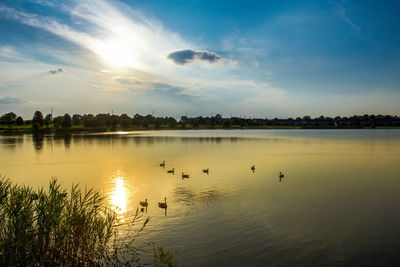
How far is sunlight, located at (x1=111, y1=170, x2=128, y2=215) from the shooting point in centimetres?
2005

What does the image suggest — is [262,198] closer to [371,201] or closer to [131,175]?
[371,201]

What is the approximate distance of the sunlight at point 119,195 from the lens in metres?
20.1

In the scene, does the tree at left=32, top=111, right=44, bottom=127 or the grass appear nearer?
the grass

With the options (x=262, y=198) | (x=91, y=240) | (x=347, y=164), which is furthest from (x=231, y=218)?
(x=347, y=164)

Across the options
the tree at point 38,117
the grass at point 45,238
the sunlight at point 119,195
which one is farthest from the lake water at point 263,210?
the tree at point 38,117

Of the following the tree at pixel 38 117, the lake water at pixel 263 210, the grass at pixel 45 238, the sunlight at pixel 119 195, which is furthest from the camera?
the tree at pixel 38 117

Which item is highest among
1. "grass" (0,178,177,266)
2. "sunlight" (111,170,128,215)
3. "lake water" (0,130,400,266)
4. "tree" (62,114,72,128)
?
"tree" (62,114,72,128)

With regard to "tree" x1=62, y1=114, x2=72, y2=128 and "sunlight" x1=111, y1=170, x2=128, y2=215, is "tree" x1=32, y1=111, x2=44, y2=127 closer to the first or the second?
"tree" x1=62, y1=114, x2=72, y2=128

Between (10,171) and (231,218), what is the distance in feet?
111

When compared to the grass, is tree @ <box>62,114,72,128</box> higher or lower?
higher

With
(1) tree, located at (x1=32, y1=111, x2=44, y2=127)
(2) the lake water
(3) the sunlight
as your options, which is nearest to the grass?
(2) the lake water

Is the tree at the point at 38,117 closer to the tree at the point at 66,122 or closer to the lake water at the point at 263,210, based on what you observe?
the tree at the point at 66,122

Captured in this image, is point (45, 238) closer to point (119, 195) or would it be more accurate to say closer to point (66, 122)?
point (119, 195)

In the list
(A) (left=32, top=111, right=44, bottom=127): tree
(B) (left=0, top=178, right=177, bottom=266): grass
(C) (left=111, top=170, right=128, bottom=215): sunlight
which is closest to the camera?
(B) (left=0, top=178, right=177, bottom=266): grass
